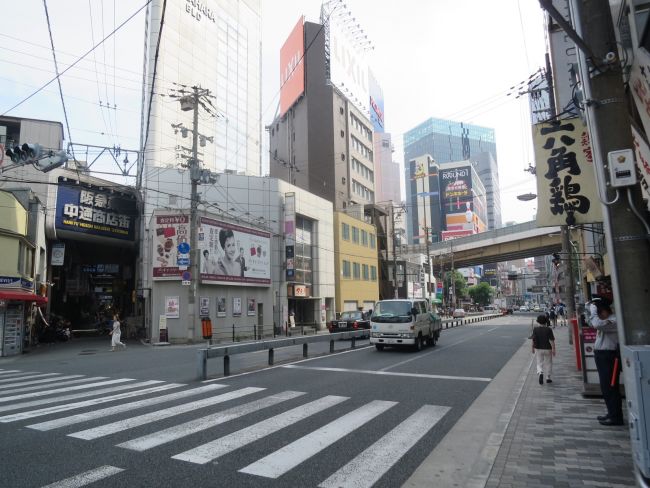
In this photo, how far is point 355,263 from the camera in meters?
51.1

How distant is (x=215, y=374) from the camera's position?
12.1m

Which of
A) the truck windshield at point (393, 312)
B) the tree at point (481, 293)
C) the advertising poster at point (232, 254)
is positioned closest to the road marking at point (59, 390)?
the truck windshield at point (393, 312)

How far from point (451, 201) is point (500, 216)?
2355 inches

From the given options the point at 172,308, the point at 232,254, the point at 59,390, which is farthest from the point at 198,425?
the point at 232,254

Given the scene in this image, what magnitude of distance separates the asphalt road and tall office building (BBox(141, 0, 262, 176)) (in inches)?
1400

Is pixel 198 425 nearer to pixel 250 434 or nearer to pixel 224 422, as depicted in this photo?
pixel 224 422

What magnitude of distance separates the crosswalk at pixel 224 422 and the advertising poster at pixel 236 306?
20.4 metres

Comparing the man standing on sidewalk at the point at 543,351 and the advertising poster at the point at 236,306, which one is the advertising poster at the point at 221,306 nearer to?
the advertising poster at the point at 236,306

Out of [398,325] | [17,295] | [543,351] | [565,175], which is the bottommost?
[543,351]

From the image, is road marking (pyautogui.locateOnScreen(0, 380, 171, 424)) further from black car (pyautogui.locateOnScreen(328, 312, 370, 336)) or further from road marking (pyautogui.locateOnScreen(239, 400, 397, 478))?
black car (pyautogui.locateOnScreen(328, 312, 370, 336))

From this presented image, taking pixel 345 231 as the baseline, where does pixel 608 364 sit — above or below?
below

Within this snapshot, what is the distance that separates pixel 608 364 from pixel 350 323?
19834 millimetres

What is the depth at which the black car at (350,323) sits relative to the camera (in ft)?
85.6

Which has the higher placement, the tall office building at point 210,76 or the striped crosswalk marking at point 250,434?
the tall office building at point 210,76
